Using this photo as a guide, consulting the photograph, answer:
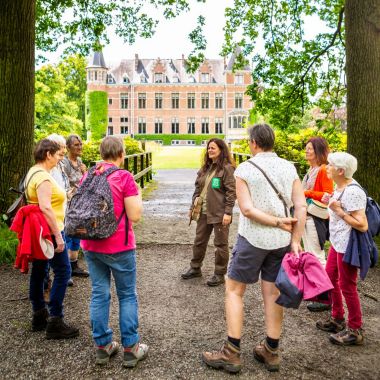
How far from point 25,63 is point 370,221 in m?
5.28

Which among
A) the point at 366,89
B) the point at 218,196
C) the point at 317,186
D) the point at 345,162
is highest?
the point at 366,89

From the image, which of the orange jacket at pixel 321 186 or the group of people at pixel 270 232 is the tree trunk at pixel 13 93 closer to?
the orange jacket at pixel 321 186

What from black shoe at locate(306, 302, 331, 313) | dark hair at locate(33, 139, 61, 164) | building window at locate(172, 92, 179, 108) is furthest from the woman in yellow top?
building window at locate(172, 92, 179, 108)

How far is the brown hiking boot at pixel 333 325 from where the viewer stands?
3598mm

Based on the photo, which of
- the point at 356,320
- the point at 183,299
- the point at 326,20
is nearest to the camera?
the point at 356,320

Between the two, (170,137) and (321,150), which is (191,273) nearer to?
(321,150)

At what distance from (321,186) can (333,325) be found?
140cm

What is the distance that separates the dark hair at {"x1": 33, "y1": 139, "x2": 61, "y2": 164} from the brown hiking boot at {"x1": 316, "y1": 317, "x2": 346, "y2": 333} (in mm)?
2625

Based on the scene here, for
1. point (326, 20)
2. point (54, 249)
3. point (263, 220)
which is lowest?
point (54, 249)

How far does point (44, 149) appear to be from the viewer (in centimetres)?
349

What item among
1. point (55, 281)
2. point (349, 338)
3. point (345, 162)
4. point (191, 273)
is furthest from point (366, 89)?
point (55, 281)

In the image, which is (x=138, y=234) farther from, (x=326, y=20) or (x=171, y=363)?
(x=326, y=20)

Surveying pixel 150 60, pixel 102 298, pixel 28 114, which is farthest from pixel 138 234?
pixel 150 60

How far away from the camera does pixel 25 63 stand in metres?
6.39
